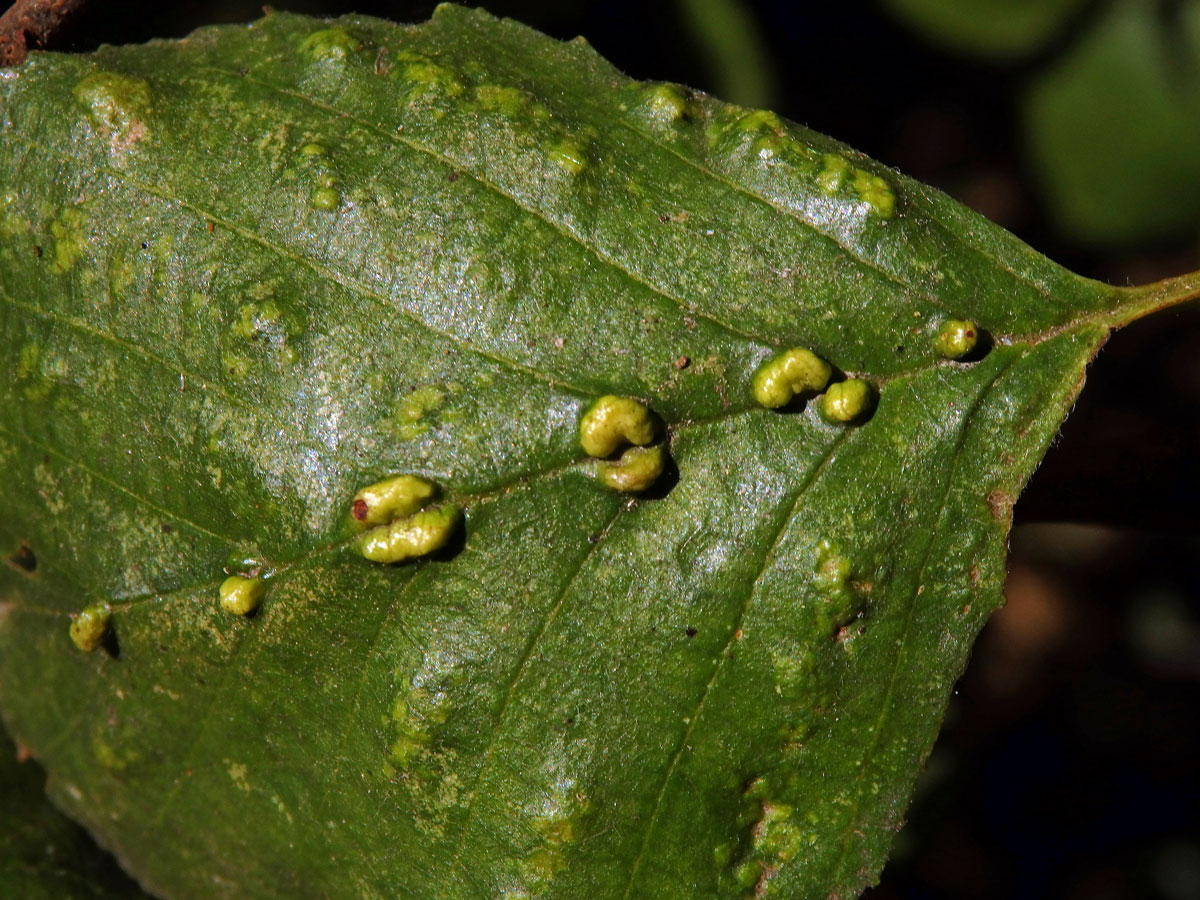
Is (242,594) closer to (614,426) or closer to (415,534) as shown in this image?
(415,534)

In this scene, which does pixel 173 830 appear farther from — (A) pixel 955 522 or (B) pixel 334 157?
(A) pixel 955 522

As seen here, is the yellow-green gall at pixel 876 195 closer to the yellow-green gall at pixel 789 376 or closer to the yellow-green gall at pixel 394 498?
the yellow-green gall at pixel 789 376

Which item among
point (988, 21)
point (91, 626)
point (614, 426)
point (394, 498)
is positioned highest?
point (988, 21)

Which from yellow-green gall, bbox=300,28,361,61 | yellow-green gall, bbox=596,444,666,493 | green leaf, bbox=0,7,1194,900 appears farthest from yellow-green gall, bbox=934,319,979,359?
yellow-green gall, bbox=300,28,361,61

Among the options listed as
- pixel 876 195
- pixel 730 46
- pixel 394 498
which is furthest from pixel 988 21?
pixel 394 498

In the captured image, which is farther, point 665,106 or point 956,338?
point 665,106

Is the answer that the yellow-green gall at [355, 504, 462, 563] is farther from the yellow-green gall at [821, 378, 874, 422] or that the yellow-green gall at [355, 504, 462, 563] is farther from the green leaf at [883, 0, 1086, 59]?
the green leaf at [883, 0, 1086, 59]

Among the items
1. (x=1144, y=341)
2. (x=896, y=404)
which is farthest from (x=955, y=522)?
(x=1144, y=341)

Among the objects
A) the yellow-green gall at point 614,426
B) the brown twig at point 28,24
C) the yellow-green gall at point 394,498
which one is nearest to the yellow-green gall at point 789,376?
the yellow-green gall at point 614,426
